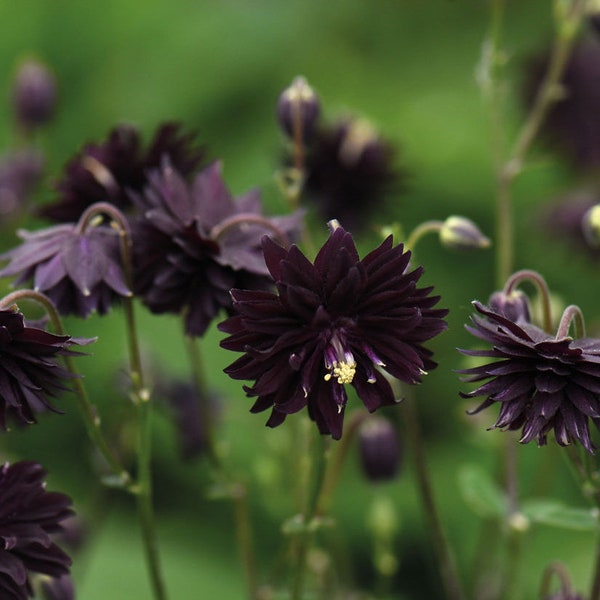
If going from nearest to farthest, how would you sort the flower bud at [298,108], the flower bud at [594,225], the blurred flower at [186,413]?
the flower bud at [594,225]
the flower bud at [298,108]
the blurred flower at [186,413]

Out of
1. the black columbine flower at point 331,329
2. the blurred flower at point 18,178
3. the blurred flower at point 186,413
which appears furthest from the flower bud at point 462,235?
the blurred flower at point 18,178

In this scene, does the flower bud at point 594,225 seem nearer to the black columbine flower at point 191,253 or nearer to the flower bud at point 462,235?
the flower bud at point 462,235

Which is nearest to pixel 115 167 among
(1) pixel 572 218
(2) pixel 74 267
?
(2) pixel 74 267

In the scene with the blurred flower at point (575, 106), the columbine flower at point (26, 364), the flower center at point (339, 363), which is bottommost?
the columbine flower at point (26, 364)

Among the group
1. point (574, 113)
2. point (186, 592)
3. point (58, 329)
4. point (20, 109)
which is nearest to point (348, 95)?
point (574, 113)

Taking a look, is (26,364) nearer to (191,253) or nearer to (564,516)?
(191,253)

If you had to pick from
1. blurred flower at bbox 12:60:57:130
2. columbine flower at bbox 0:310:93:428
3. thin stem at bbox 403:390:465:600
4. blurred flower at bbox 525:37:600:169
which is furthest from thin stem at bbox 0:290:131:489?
blurred flower at bbox 525:37:600:169
